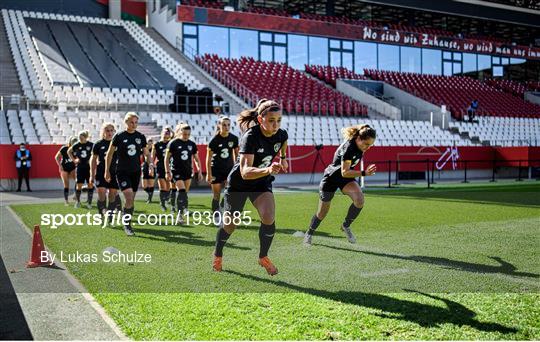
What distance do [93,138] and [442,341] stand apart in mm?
19564

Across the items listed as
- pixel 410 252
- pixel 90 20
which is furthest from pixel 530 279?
pixel 90 20

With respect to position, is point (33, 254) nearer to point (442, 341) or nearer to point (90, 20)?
point (442, 341)

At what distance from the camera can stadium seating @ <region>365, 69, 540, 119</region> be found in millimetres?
37750

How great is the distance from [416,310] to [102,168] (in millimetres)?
8018

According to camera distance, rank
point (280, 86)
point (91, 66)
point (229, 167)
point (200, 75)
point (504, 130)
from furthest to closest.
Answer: point (504, 130)
point (280, 86)
point (200, 75)
point (91, 66)
point (229, 167)

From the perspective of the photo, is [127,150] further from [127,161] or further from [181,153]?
[181,153]

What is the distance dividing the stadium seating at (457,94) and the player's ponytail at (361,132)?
99.0 feet

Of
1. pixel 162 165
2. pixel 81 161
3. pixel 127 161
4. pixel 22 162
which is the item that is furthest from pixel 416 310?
pixel 22 162

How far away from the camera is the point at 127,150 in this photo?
359 inches

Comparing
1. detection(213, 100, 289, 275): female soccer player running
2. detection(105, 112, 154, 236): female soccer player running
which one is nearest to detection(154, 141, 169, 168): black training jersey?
detection(105, 112, 154, 236): female soccer player running

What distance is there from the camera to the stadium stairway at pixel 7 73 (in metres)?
26.5

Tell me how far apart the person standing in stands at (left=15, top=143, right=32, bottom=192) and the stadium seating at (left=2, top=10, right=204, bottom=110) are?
584 centimetres

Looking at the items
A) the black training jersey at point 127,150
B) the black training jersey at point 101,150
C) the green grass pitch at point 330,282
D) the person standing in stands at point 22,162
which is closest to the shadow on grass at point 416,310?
the green grass pitch at point 330,282

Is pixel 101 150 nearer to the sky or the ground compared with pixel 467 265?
nearer to the sky
